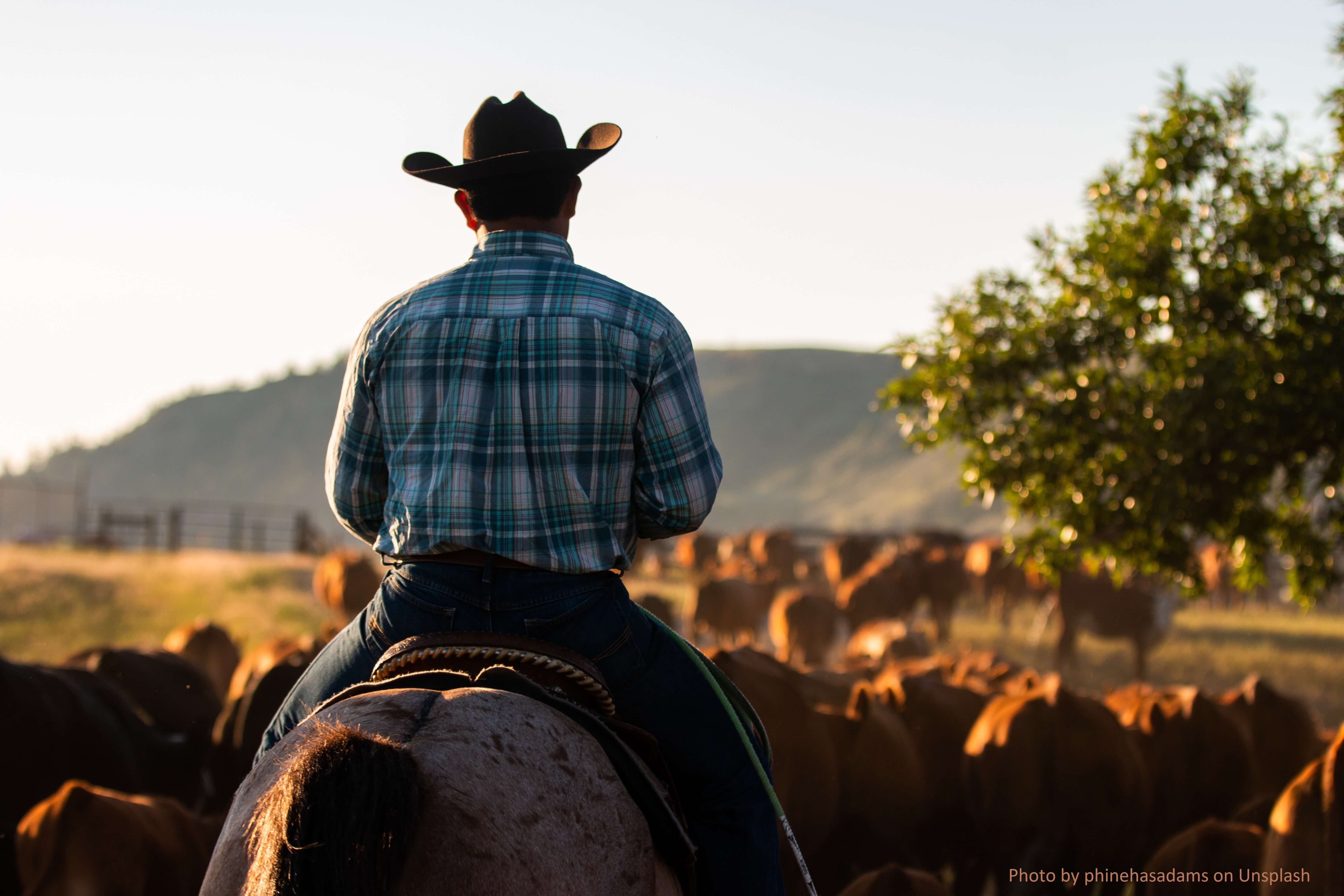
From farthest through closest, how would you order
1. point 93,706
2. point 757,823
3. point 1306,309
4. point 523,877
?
point 1306,309
point 93,706
point 757,823
point 523,877

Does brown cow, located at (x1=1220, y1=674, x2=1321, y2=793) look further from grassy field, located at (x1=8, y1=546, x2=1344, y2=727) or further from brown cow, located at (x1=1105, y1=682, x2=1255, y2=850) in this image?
grassy field, located at (x1=8, y1=546, x2=1344, y2=727)

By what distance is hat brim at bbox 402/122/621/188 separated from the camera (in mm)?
2717

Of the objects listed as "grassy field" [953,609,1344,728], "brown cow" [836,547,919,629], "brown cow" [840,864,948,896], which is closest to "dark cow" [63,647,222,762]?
"brown cow" [840,864,948,896]

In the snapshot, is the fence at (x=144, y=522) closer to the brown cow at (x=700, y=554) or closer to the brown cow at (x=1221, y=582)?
the brown cow at (x=700, y=554)

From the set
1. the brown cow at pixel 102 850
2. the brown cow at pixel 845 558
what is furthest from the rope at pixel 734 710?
the brown cow at pixel 845 558

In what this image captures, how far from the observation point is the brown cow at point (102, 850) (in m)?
4.66

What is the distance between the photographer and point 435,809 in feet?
6.53

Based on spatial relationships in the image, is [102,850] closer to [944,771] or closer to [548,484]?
[548,484]

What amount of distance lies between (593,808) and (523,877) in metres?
0.20

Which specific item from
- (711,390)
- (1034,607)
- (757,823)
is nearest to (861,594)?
(1034,607)

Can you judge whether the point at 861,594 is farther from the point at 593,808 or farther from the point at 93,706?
the point at 593,808

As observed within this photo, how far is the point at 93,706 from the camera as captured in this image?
5609 mm

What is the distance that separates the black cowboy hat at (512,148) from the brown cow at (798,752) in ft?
13.2

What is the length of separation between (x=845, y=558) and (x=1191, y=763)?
2354 cm
